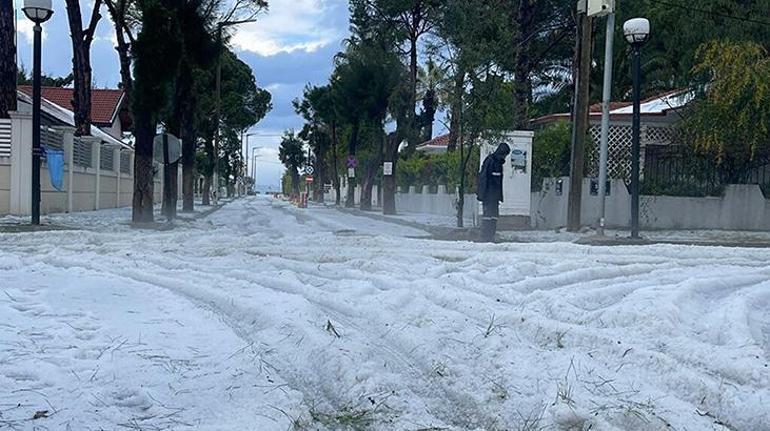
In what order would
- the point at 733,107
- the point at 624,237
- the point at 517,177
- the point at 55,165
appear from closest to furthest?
the point at 624,237 → the point at 733,107 → the point at 517,177 → the point at 55,165

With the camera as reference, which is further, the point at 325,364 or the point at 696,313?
the point at 696,313

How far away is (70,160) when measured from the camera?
24.5 meters

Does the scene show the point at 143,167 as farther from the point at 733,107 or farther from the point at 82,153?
the point at 733,107

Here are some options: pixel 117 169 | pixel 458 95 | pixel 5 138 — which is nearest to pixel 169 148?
pixel 5 138

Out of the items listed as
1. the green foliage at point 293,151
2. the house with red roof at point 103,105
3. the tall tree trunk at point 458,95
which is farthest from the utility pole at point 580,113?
the green foliage at point 293,151

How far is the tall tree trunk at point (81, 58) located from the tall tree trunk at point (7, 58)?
3020 millimetres

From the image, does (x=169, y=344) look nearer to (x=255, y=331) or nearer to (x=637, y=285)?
(x=255, y=331)

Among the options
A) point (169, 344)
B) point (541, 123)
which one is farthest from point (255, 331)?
point (541, 123)

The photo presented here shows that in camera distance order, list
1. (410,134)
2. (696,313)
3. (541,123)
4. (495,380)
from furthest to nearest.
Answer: (410,134) < (541,123) < (696,313) < (495,380)

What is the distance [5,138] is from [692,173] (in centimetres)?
1753

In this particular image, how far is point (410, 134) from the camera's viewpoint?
37500 millimetres

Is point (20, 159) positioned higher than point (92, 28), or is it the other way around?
point (92, 28)

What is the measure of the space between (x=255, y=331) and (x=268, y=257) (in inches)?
202

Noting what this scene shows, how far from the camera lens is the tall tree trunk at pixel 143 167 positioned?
66.2 ft
